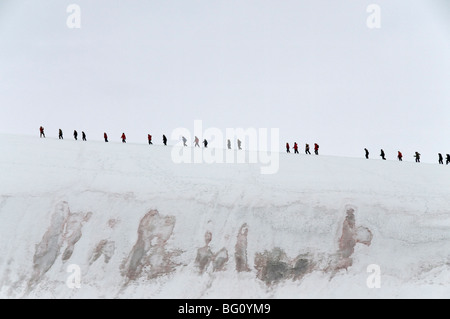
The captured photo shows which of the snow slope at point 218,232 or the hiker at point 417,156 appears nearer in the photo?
the snow slope at point 218,232

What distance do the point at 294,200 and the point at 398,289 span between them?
854cm

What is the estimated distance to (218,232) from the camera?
36.4m

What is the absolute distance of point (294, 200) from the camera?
125 feet

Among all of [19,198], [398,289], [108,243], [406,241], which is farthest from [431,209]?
[19,198]

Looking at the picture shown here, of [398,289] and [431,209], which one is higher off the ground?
[431,209]

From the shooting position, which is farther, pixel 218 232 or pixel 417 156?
pixel 417 156

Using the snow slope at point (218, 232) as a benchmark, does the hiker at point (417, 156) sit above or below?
above

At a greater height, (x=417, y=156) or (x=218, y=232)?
(x=417, y=156)

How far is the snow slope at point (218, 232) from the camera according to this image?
110 ft

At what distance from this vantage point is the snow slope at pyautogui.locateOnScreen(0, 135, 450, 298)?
1323 inches

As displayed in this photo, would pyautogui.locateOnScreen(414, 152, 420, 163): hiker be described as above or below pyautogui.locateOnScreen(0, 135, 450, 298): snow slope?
above

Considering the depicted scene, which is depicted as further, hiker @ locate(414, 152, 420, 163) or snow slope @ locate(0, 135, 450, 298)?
hiker @ locate(414, 152, 420, 163)

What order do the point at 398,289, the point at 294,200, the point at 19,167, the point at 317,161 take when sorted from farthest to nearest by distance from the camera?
the point at 317,161
the point at 19,167
the point at 294,200
the point at 398,289

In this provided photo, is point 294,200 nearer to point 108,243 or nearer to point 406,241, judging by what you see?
point 406,241
